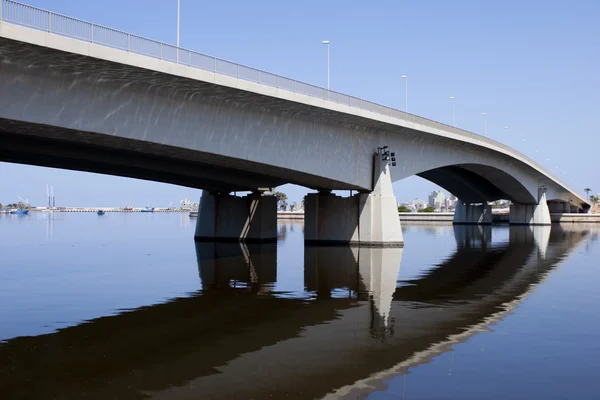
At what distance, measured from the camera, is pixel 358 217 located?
49.9 meters

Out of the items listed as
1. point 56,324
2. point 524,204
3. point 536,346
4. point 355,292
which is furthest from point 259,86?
point 524,204

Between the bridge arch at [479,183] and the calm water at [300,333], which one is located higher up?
the bridge arch at [479,183]

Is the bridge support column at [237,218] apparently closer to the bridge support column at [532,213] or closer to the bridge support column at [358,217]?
the bridge support column at [358,217]

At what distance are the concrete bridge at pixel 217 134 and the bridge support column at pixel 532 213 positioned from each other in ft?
118

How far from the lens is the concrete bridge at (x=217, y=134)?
2611 cm

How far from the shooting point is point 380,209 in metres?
48.9

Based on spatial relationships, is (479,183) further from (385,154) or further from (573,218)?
(385,154)

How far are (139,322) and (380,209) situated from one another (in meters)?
32.5

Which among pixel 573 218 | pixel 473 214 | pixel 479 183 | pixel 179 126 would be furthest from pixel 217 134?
pixel 573 218

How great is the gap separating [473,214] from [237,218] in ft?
195

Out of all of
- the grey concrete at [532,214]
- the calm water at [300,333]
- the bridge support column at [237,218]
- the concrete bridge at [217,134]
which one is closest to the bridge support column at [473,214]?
the grey concrete at [532,214]

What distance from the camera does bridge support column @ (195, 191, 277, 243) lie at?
56.8 meters

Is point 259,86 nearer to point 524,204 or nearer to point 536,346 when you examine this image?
point 536,346

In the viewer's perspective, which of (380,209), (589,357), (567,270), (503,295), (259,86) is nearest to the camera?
(589,357)
